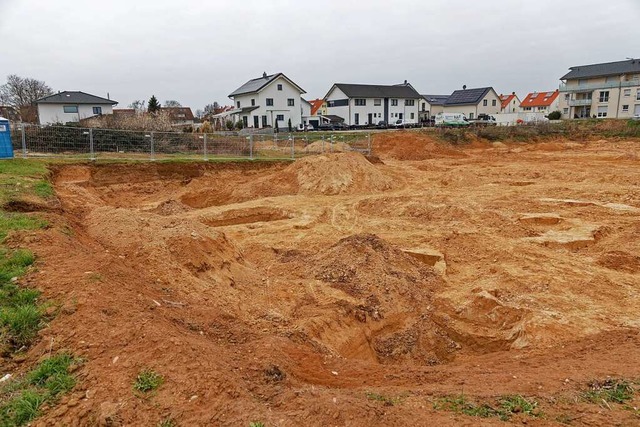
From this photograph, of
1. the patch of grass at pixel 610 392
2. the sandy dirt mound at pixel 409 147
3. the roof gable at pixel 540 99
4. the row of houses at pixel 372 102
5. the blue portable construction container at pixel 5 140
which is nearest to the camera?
the patch of grass at pixel 610 392

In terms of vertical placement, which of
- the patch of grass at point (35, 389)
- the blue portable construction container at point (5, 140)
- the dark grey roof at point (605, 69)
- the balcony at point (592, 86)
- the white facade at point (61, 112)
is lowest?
the patch of grass at point (35, 389)

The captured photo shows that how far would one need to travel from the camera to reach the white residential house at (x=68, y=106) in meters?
47.5

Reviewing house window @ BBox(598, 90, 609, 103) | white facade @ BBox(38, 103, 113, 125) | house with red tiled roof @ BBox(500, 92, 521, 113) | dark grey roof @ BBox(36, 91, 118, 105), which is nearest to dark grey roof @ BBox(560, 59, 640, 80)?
house window @ BBox(598, 90, 609, 103)

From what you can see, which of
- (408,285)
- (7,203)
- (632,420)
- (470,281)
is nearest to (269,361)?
(632,420)

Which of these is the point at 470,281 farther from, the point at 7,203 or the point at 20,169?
the point at 20,169

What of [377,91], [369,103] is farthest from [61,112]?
[377,91]

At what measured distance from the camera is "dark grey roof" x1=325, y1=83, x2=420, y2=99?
203 feet

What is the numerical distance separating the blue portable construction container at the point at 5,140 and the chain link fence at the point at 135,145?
1182 mm

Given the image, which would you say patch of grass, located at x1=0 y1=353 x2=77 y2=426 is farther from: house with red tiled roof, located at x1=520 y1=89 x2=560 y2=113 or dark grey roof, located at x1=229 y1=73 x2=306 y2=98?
house with red tiled roof, located at x1=520 y1=89 x2=560 y2=113

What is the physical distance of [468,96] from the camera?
6856cm

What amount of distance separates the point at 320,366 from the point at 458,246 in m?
8.11

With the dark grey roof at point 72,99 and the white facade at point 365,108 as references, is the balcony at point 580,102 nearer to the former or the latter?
the white facade at point 365,108

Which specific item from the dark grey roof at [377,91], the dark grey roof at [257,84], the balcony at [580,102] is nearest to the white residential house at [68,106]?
the dark grey roof at [257,84]

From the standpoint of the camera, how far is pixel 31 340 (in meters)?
4.71
